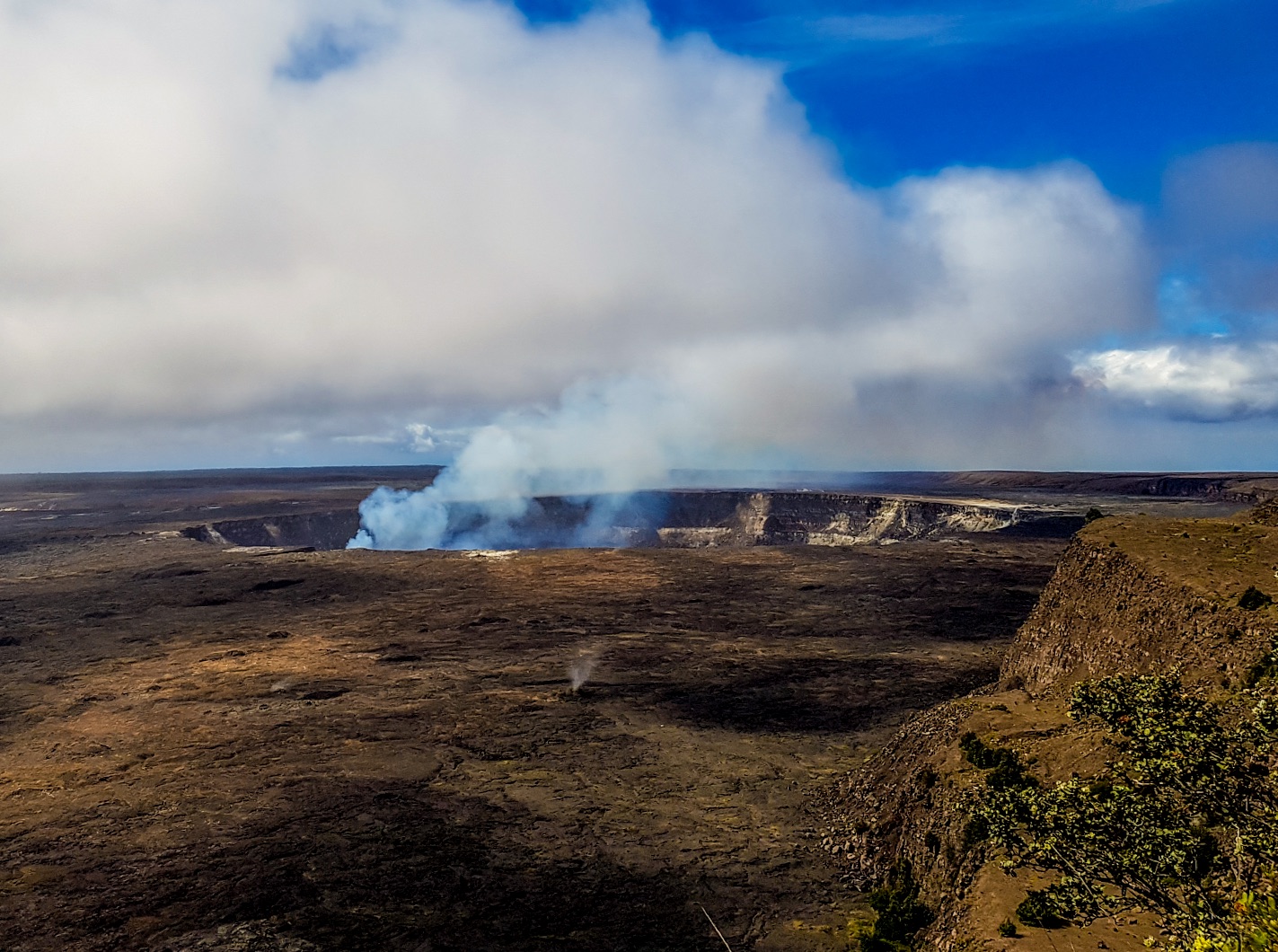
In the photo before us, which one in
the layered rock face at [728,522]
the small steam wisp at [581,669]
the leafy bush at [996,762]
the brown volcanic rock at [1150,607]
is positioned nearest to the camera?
the leafy bush at [996,762]

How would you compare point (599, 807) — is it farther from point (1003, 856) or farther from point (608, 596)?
point (608, 596)

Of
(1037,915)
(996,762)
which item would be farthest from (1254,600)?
(1037,915)

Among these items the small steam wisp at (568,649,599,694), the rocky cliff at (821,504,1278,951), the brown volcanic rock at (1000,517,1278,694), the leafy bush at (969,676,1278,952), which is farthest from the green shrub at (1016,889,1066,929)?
the small steam wisp at (568,649,599,694)

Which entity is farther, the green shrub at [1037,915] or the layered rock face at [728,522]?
the layered rock face at [728,522]

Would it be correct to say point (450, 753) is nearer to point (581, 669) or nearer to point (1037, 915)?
point (581, 669)

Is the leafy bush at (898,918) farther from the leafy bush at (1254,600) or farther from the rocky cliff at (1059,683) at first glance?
the leafy bush at (1254,600)

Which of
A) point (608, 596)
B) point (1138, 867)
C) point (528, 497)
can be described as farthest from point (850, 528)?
point (1138, 867)

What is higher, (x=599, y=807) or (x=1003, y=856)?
(x=1003, y=856)

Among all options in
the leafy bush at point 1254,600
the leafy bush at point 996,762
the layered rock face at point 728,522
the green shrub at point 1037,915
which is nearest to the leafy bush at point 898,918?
the leafy bush at point 996,762
